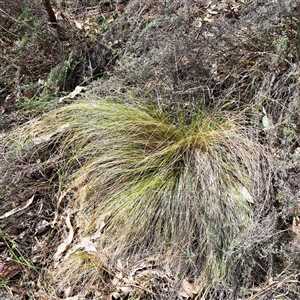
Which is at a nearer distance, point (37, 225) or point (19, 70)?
point (37, 225)

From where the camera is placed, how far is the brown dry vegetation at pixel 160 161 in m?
2.17

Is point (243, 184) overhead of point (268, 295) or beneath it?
overhead

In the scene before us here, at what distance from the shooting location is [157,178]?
7.86 feet

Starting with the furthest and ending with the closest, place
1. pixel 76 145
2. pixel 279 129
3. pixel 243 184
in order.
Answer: pixel 76 145 < pixel 279 129 < pixel 243 184

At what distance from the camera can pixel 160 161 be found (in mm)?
2502

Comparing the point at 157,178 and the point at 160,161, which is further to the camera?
the point at 160,161

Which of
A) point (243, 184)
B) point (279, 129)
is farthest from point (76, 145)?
point (279, 129)

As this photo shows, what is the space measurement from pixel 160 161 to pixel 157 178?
0.48 feet

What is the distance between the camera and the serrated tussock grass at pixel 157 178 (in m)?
2.22

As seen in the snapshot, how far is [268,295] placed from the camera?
1987 mm

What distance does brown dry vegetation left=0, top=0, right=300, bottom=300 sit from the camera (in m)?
2.17

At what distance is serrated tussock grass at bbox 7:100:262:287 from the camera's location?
222 cm

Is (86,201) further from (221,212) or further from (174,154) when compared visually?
(221,212)

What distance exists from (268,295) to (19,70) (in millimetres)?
2485
